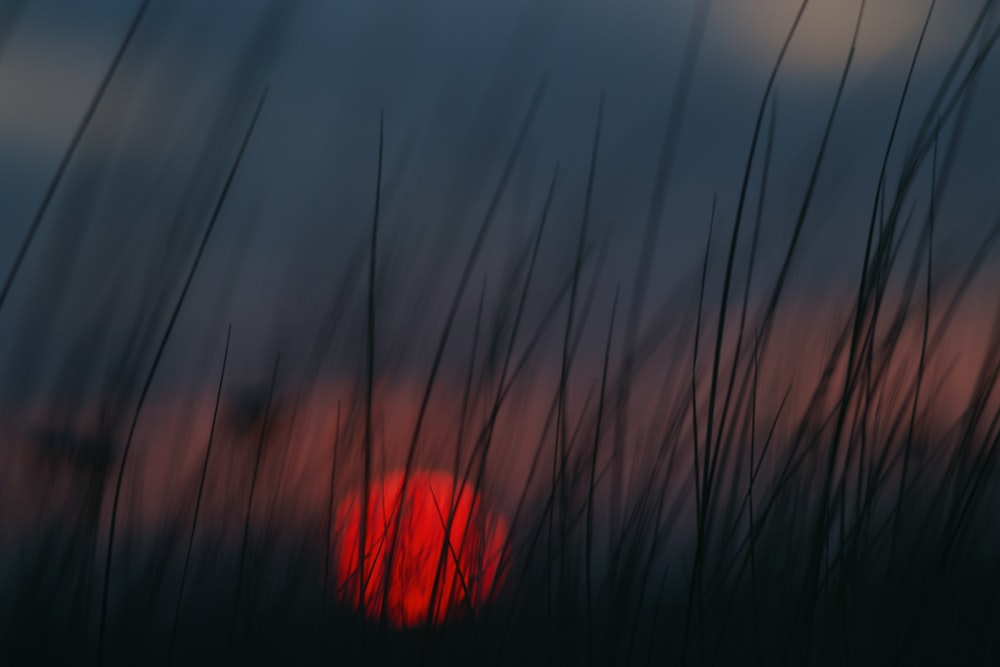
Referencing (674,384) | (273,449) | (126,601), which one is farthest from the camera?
(273,449)

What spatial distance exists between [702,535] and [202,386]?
77cm

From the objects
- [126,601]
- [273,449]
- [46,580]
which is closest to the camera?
[46,580]

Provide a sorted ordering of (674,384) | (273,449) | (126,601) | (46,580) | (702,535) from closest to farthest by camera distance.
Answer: (702,535), (46,580), (126,601), (674,384), (273,449)

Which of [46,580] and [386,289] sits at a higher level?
[386,289]

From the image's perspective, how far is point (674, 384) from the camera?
3.52 feet

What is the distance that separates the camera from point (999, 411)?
662 mm

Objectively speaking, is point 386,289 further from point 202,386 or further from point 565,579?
point 565,579

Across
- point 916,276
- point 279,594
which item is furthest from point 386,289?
point 916,276

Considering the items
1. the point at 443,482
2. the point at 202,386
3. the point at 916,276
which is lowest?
the point at 443,482

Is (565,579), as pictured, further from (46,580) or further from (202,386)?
(202,386)

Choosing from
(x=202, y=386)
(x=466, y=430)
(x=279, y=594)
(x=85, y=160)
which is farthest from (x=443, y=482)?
(x=85, y=160)

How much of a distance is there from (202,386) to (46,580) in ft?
1.27

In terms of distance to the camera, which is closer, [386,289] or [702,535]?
[702,535]

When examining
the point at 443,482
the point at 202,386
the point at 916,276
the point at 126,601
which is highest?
the point at 916,276
